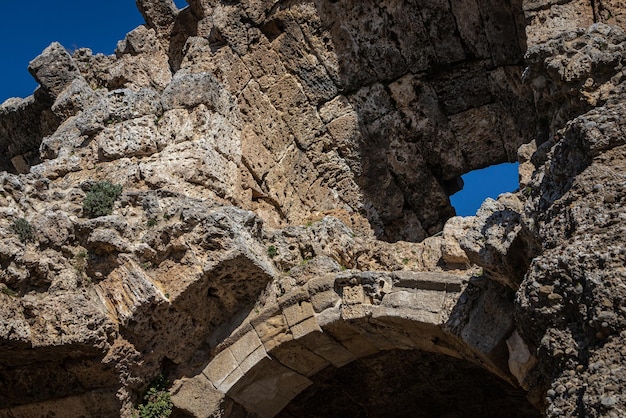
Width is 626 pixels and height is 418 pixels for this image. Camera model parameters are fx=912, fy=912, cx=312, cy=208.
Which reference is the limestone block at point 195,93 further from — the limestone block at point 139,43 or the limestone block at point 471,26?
the limestone block at point 471,26

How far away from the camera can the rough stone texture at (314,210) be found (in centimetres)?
870

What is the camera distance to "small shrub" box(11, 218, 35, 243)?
35.7 feet

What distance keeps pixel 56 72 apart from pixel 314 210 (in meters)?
5.16

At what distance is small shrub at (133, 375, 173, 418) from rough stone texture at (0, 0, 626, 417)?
4.6 inches

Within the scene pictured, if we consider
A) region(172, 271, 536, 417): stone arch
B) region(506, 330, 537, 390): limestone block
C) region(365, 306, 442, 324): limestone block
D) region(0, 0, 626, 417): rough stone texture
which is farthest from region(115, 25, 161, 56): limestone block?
region(506, 330, 537, 390): limestone block

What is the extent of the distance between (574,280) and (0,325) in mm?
6311

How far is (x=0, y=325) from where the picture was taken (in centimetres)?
1030

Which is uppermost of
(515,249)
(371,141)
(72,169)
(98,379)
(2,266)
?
(371,141)

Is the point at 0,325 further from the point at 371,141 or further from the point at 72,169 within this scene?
the point at 371,141

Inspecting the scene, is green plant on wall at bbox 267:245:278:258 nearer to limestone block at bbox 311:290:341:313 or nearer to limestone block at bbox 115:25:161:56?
limestone block at bbox 311:290:341:313

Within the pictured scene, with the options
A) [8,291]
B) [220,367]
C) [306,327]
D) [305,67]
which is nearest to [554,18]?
[305,67]

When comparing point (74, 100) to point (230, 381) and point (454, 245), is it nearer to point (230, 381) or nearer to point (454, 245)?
point (230, 381)

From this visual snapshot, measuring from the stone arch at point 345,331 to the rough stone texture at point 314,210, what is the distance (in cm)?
3

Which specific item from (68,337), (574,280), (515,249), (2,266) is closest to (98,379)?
(68,337)
